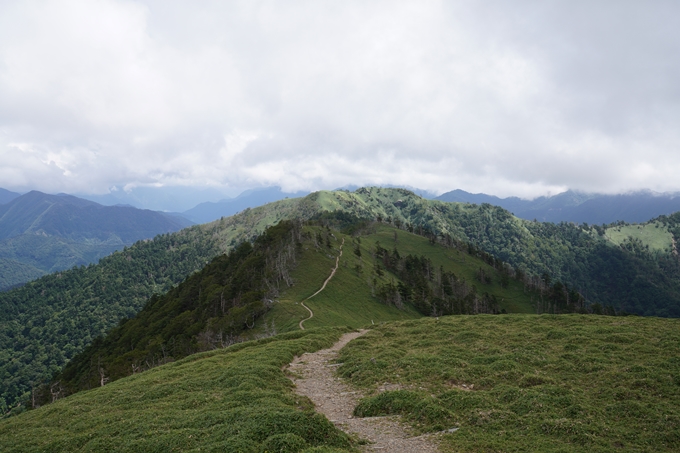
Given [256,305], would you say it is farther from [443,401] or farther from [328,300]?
[443,401]

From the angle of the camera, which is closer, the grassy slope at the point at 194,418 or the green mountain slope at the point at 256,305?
the grassy slope at the point at 194,418

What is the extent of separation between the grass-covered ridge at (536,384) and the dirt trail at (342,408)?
3.81 ft

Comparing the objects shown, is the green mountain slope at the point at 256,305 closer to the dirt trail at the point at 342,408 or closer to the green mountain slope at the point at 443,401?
the dirt trail at the point at 342,408

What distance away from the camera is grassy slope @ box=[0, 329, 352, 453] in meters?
19.5

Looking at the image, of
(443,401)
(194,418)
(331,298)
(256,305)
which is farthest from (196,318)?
(443,401)

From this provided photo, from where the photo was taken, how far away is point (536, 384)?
87.1ft

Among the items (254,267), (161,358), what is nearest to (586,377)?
(161,358)

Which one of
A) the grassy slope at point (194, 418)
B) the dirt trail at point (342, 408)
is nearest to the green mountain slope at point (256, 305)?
the dirt trail at point (342, 408)

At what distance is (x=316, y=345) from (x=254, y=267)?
279 ft

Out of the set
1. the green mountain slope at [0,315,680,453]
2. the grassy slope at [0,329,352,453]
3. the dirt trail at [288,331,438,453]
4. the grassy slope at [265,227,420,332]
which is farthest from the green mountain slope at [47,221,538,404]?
the green mountain slope at [0,315,680,453]

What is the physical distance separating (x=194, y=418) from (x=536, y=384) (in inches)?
965

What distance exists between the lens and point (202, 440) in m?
19.9

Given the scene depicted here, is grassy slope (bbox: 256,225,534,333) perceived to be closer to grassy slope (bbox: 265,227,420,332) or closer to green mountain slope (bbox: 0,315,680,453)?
grassy slope (bbox: 265,227,420,332)

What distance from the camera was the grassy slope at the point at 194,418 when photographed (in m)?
19.5
